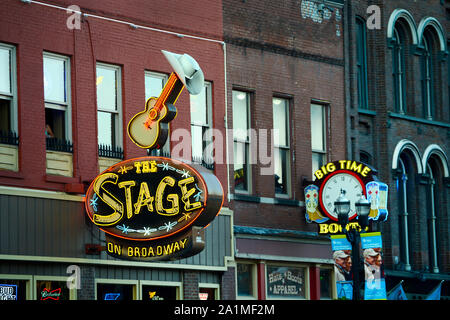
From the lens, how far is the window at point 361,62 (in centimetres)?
2956

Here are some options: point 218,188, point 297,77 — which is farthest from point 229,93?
point 218,188

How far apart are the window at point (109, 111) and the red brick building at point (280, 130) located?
132 inches

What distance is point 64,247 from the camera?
20016mm

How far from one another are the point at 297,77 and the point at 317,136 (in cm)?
173

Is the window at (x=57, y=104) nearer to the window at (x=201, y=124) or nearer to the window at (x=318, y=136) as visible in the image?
the window at (x=201, y=124)

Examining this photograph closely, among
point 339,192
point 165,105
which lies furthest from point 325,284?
point 165,105

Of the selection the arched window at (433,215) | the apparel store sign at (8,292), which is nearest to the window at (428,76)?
the arched window at (433,215)

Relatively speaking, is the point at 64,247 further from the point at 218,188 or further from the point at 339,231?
the point at 339,231

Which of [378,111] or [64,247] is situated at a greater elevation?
[378,111]

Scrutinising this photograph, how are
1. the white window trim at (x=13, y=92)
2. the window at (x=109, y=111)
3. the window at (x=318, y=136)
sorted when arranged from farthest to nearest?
the window at (x=318, y=136)
the window at (x=109, y=111)
the white window trim at (x=13, y=92)

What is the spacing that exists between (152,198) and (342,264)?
704cm

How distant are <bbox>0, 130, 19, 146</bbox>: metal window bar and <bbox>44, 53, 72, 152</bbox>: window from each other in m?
0.81

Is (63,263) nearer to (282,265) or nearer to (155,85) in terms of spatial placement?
(155,85)
